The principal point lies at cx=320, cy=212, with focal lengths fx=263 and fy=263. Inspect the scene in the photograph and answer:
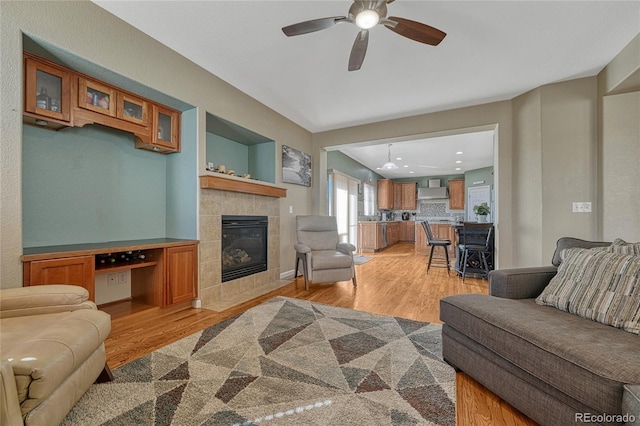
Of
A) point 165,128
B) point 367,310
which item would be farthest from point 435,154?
point 165,128

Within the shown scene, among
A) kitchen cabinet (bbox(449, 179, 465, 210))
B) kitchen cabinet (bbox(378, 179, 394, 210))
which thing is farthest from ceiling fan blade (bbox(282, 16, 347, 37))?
kitchen cabinet (bbox(449, 179, 465, 210))

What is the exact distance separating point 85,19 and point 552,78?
464 cm

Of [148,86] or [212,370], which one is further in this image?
[148,86]

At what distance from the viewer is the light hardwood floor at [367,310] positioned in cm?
137

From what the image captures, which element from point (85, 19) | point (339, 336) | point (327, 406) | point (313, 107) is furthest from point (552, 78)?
point (85, 19)

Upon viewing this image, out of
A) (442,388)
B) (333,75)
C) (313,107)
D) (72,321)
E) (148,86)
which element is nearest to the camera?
(72,321)

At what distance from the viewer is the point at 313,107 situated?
12.8ft

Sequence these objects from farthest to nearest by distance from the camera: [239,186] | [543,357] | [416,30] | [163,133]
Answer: [239,186], [163,133], [416,30], [543,357]

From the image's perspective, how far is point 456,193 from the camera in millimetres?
9344

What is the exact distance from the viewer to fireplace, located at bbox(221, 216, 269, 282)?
128 inches

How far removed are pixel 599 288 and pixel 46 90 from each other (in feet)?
12.7

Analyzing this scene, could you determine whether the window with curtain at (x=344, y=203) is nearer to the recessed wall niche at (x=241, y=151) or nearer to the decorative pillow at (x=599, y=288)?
the recessed wall niche at (x=241, y=151)

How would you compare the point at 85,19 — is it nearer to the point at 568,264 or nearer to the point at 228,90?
the point at 228,90

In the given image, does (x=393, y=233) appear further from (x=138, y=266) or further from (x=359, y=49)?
(x=138, y=266)
